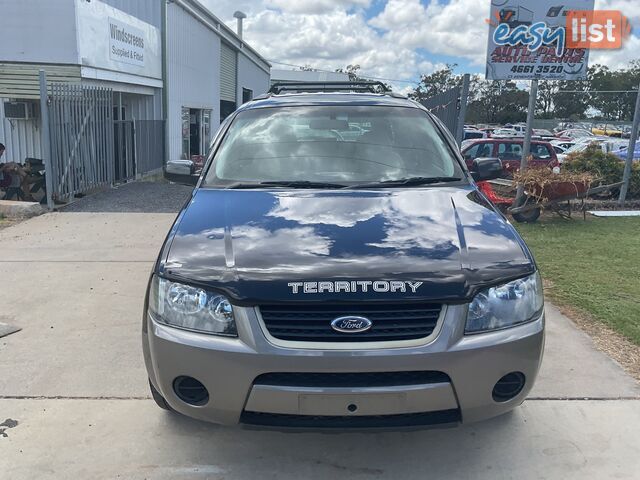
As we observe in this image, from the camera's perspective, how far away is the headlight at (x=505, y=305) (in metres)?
2.60

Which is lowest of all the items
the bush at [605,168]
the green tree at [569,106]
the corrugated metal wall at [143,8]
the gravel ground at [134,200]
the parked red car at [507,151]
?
the gravel ground at [134,200]

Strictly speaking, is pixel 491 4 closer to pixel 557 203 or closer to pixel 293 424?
pixel 557 203

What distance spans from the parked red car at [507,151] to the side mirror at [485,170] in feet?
32.6

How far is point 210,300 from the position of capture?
261cm

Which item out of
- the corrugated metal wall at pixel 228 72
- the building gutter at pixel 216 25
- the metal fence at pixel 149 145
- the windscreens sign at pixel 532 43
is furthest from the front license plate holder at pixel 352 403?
the corrugated metal wall at pixel 228 72

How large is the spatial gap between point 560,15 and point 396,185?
8.45 meters

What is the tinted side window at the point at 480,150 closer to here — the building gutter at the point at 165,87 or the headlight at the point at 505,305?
the building gutter at the point at 165,87

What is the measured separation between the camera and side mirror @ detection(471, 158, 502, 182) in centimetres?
458

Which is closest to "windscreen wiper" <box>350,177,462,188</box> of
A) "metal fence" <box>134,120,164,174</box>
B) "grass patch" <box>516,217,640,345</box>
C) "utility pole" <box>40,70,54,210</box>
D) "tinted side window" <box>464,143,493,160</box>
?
"grass patch" <box>516,217,640,345</box>

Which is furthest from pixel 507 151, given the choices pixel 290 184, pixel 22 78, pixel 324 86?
pixel 290 184

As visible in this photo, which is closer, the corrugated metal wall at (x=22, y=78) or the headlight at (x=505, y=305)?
the headlight at (x=505, y=305)

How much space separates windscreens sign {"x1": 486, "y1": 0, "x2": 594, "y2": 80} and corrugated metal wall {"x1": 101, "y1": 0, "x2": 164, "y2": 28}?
334 inches

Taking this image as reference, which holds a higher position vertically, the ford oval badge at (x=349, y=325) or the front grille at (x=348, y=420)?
the ford oval badge at (x=349, y=325)

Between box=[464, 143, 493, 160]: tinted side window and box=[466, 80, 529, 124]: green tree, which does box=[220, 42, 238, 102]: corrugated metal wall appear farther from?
box=[466, 80, 529, 124]: green tree
